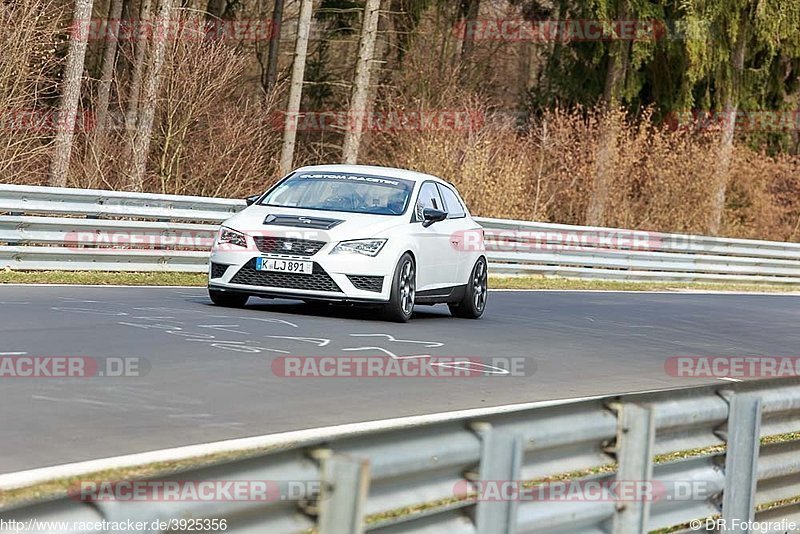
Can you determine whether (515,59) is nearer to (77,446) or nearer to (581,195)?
(581,195)

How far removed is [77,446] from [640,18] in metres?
34.4

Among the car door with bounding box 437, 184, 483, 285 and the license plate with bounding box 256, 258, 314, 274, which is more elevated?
the car door with bounding box 437, 184, 483, 285

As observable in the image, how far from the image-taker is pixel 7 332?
1202 centimetres

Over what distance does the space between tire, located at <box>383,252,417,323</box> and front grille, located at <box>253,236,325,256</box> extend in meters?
0.89

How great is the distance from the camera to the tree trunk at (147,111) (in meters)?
29.2

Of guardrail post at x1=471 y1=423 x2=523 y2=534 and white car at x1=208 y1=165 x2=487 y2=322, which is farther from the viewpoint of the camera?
white car at x1=208 y1=165 x2=487 y2=322

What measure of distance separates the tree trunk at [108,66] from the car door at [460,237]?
17110mm

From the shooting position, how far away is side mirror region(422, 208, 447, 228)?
16359 millimetres

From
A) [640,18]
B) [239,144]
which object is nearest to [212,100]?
[239,144]

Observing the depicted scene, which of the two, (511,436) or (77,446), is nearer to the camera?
(511,436)

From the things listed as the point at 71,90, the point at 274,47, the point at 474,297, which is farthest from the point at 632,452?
the point at 274,47
